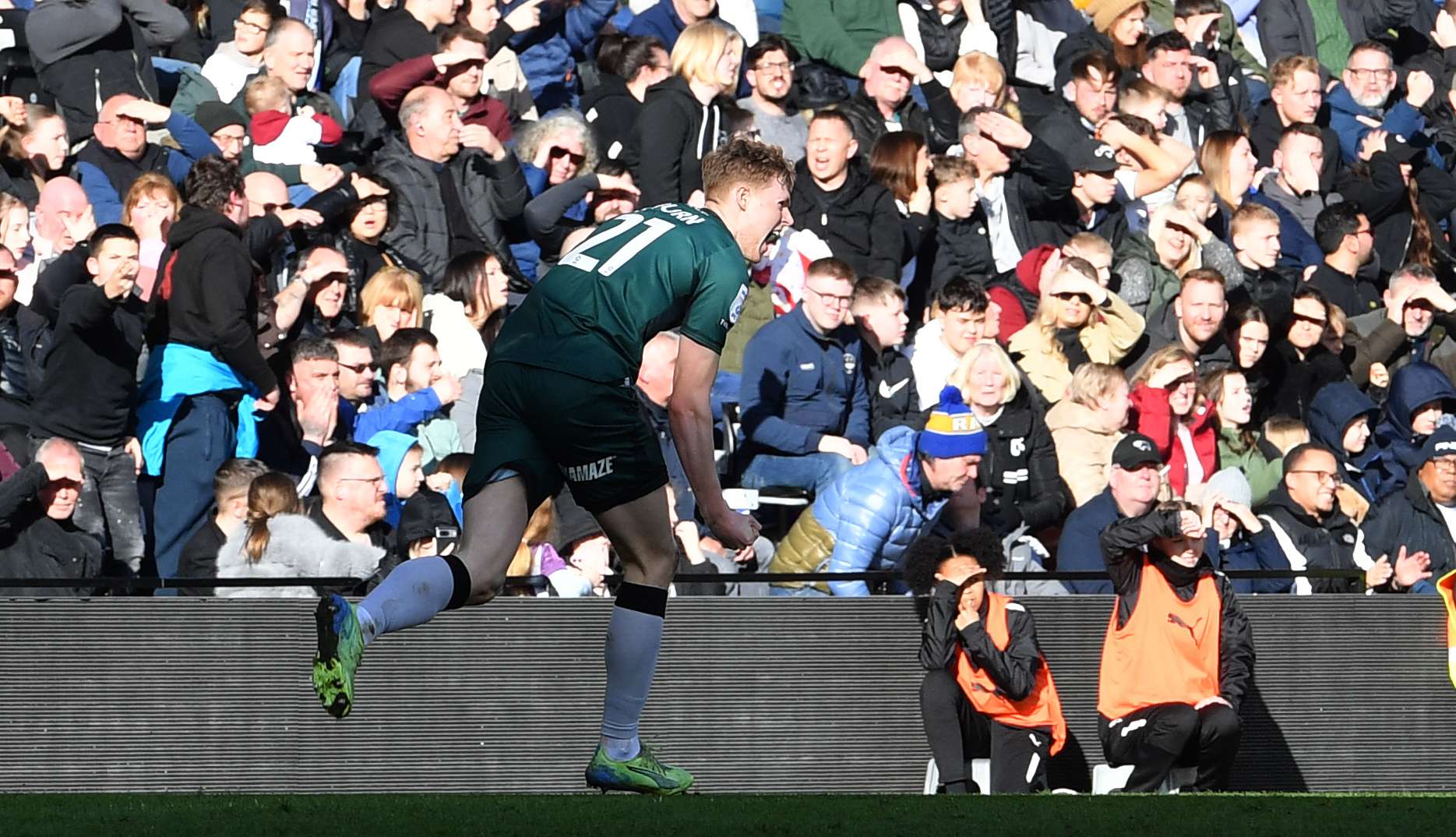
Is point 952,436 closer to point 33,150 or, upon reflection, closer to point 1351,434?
point 1351,434

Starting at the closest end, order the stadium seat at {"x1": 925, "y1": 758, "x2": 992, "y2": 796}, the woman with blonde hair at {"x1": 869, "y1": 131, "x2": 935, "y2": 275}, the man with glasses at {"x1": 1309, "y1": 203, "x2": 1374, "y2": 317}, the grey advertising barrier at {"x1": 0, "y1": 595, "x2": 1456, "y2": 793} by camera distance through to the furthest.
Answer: the grey advertising barrier at {"x1": 0, "y1": 595, "x2": 1456, "y2": 793} → the stadium seat at {"x1": 925, "y1": 758, "x2": 992, "y2": 796} → the woman with blonde hair at {"x1": 869, "y1": 131, "x2": 935, "y2": 275} → the man with glasses at {"x1": 1309, "y1": 203, "x2": 1374, "y2": 317}

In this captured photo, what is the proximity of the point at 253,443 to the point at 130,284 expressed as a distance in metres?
1.11

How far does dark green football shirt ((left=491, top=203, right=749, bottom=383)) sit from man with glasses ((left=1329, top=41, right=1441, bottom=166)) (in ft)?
35.1

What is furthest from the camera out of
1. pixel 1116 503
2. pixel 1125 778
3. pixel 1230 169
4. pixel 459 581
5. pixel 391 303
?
pixel 1230 169

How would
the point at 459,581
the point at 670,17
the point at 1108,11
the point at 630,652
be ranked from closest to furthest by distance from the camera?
1. the point at 459,581
2. the point at 630,652
3. the point at 670,17
4. the point at 1108,11

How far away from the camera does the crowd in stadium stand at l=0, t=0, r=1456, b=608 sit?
406 inches

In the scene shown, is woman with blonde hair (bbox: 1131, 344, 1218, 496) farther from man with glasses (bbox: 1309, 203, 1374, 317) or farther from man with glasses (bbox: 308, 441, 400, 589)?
man with glasses (bbox: 308, 441, 400, 589)

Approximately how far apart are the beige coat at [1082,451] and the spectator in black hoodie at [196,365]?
3912 millimetres

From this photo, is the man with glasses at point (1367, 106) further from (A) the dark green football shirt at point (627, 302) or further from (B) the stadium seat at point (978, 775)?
(A) the dark green football shirt at point (627, 302)

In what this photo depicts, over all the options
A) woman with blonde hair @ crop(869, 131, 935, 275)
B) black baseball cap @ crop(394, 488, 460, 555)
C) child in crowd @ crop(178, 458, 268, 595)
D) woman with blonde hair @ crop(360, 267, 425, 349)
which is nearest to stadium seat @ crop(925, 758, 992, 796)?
black baseball cap @ crop(394, 488, 460, 555)

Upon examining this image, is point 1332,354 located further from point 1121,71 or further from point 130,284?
point 130,284

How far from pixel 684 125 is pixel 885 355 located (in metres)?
2.01

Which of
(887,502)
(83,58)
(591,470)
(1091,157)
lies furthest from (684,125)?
(591,470)

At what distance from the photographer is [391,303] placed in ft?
37.9
